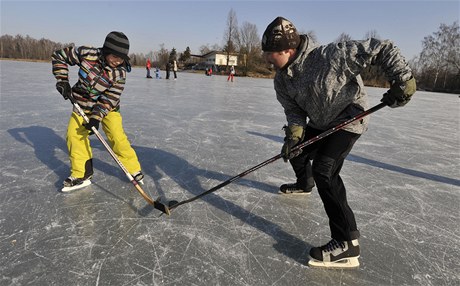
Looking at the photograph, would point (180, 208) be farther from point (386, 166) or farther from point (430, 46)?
point (430, 46)

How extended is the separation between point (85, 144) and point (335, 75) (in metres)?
2.25

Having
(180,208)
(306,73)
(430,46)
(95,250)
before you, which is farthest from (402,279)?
(430,46)

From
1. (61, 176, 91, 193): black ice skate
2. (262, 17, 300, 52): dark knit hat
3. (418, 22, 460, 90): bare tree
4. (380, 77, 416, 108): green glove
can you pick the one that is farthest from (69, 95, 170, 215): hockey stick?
(418, 22, 460, 90): bare tree

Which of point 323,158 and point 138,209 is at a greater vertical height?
point 323,158

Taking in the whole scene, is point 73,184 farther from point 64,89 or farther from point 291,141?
point 291,141

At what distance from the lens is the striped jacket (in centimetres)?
253

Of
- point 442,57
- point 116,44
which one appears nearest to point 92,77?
point 116,44

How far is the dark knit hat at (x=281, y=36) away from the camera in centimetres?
170

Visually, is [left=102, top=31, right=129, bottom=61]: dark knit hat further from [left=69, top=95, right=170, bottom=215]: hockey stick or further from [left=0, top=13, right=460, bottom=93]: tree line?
[left=0, top=13, right=460, bottom=93]: tree line

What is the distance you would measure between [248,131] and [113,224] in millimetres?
3398

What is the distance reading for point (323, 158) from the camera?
181 cm

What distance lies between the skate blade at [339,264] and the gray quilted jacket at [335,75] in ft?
2.61

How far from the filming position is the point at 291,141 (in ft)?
6.89

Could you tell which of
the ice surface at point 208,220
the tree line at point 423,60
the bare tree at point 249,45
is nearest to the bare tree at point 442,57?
the tree line at point 423,60
